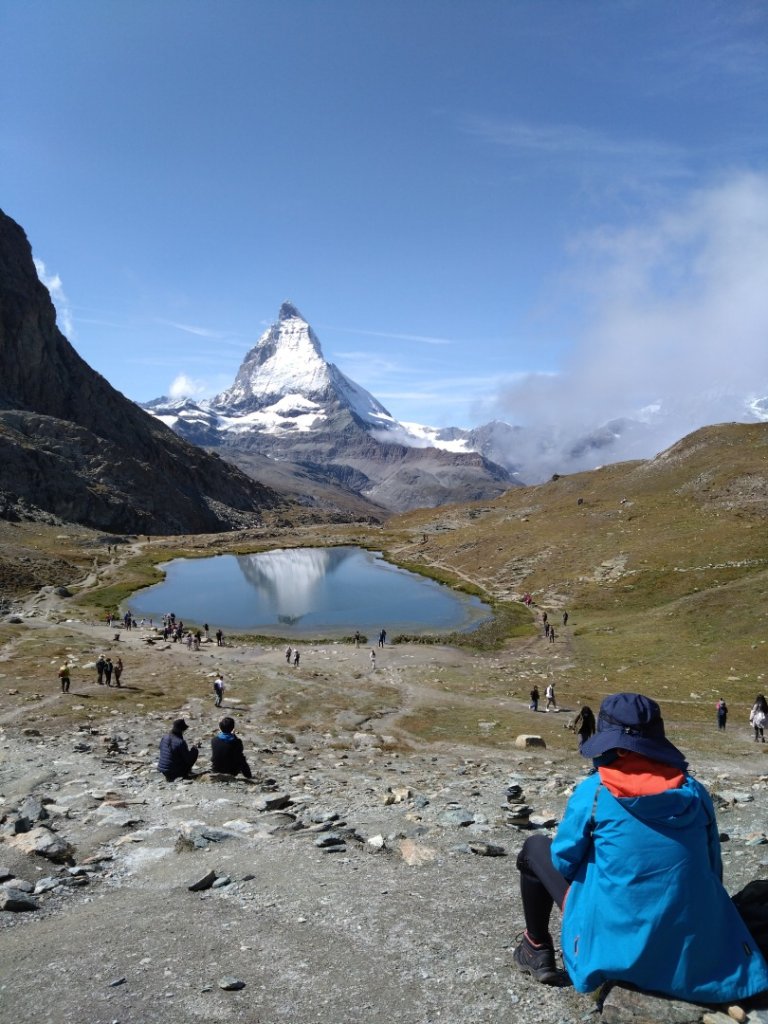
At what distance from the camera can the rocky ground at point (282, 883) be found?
7.13m

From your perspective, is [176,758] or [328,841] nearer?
[328,841]

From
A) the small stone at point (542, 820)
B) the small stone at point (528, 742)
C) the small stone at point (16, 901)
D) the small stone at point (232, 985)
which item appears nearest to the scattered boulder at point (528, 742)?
the small stone at point (528, 742)

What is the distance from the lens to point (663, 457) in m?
144

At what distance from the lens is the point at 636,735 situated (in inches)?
257

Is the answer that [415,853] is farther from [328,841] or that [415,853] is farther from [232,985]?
[232,985]

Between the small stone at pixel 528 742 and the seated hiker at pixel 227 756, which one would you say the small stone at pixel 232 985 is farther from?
the small stone at pixel 528 742

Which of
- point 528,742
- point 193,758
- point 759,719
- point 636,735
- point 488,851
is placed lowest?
point 528,742

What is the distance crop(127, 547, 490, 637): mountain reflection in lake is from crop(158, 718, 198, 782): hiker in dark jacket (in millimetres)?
61283

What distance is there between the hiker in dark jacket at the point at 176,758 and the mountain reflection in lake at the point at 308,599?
61.3 meters

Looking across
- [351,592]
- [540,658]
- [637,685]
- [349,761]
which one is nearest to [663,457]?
[351,592]

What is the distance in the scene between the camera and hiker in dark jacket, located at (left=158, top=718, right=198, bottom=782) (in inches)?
752

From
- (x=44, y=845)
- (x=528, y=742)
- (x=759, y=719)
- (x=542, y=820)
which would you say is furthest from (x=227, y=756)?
(x=759, y=719)

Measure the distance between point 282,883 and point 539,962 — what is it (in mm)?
5186

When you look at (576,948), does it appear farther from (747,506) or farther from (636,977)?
(747,506)
